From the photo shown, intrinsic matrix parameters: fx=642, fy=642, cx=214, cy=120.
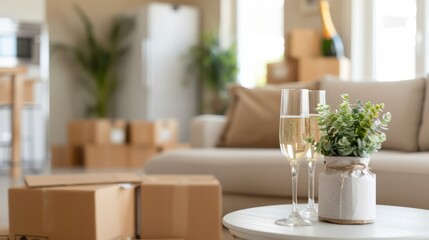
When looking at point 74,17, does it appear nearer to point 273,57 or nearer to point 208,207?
point 273,57

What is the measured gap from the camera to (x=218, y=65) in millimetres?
6895

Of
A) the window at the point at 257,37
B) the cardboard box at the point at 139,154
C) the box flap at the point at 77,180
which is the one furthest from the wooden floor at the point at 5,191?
the window at the point at 257,37

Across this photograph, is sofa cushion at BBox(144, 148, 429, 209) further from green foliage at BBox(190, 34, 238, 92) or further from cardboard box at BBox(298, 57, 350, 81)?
green foliage at BBox(190, 34, 238, 92)

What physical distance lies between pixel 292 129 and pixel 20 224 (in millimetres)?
1083

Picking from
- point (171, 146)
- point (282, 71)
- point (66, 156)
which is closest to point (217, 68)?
point (171, 146)

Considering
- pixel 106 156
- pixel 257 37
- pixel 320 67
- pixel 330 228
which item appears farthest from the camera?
pixel 257 37

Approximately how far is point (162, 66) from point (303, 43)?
7.57 ft

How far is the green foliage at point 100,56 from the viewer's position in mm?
7453

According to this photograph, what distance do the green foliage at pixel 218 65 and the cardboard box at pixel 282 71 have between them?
1.35 m

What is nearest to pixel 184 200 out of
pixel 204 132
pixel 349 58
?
pixel 204 132

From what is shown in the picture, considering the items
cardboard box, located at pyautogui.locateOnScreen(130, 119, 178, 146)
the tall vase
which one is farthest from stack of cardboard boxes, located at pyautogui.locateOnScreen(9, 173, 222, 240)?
cardboard box, located at pyautogui.locateOnScreen(130, 119, 178, 146)

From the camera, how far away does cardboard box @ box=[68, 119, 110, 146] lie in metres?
6.51

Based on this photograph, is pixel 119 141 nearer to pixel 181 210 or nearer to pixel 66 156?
pixel 66 156

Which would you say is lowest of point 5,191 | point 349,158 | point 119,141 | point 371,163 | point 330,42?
point 5,191
